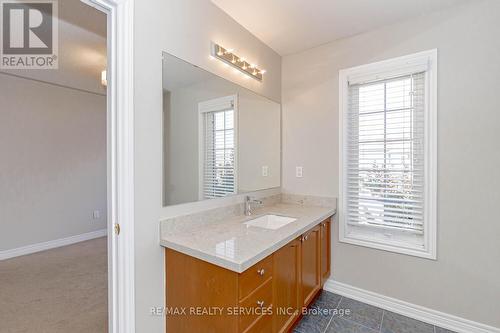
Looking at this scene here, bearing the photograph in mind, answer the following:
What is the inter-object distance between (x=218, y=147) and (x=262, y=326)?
131 cm

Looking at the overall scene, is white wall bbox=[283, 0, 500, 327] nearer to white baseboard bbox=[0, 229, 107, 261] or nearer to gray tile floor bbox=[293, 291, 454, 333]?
gray tile floor bbox=[293, 291, 454, 333]

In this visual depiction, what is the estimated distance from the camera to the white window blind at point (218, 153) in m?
1.91

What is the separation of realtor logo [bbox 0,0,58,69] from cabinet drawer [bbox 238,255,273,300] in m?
2.37

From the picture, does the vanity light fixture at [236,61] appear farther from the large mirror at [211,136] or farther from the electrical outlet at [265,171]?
the electrical outlet at [265,171]

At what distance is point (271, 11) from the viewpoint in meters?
1.95

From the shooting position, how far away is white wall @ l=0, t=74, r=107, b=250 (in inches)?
131

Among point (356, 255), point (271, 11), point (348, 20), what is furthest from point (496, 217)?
point (271, 11)

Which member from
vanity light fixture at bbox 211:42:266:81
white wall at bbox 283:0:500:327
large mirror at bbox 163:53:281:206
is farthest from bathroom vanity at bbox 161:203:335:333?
vanity light fixture at bbox 211:42:266:81

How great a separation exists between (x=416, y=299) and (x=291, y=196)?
1.40 m

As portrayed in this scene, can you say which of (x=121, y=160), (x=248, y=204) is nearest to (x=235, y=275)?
(x=121, y=160)

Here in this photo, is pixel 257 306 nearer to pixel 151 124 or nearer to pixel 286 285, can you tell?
pixel 286 285

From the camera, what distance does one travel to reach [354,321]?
197 centimetres

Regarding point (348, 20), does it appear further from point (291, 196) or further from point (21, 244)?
point (21, 244)

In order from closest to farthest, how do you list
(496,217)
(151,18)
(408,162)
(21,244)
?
1. (151,18)
2. (496,217)
3. (408,162)
4. (21,244)
